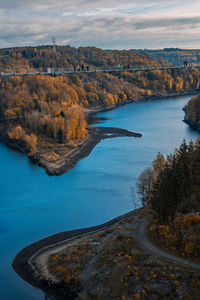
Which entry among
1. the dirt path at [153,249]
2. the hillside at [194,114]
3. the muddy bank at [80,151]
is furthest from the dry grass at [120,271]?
the hillside at [194,114]

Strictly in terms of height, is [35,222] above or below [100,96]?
below

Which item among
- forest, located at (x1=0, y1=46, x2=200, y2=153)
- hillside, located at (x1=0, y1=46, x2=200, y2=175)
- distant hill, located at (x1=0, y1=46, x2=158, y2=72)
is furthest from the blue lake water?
distant hill, located at (x1=0, y1=46, x2=158, y2=72)

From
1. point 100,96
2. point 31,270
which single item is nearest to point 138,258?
point 31,270

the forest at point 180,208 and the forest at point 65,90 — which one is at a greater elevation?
the forest at point 65,90

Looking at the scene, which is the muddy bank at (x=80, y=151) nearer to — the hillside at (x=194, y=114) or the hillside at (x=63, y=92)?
the hillside at (x=63, y=92)

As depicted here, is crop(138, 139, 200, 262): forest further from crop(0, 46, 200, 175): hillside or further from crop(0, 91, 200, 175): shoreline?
crop(0, 46, 200, 175): hillside

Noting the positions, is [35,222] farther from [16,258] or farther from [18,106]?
[18,106]
